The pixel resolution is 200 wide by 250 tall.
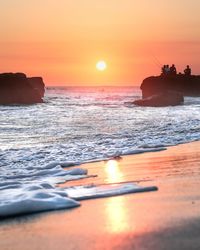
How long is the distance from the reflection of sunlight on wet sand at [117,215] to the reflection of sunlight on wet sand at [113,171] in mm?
1461

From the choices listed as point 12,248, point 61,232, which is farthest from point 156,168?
point 12,248

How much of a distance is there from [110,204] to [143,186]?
104 centimetres

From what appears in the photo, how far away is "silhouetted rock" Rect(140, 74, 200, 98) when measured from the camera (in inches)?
2849

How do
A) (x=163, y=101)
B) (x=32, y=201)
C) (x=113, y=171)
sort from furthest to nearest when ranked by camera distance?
(x=163, y=101) < (x=113, y=171) < (x=32, y=201)

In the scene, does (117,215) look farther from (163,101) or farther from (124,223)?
(163,101)

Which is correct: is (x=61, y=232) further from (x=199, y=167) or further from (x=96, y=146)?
(x=96, y=146)

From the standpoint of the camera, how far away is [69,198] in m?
5.28

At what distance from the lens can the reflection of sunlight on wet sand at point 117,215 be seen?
4.03 metres

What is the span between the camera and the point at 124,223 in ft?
13.7

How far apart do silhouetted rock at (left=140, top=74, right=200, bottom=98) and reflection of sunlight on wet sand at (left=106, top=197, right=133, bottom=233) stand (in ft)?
215

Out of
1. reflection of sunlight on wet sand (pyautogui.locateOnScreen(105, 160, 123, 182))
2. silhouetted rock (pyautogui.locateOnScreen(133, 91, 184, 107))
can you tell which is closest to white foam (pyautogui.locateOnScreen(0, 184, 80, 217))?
reflection of sunlight on wet sand (pyautogui.locateOnScreen(105, 160, 123, 182))

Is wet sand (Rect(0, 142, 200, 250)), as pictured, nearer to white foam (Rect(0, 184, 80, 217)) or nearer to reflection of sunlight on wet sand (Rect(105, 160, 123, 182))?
white foam (Rect(0, 184, 80, 217))

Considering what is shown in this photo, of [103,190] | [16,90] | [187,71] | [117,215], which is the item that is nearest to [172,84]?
[187,71]

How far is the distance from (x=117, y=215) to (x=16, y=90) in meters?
63.8
